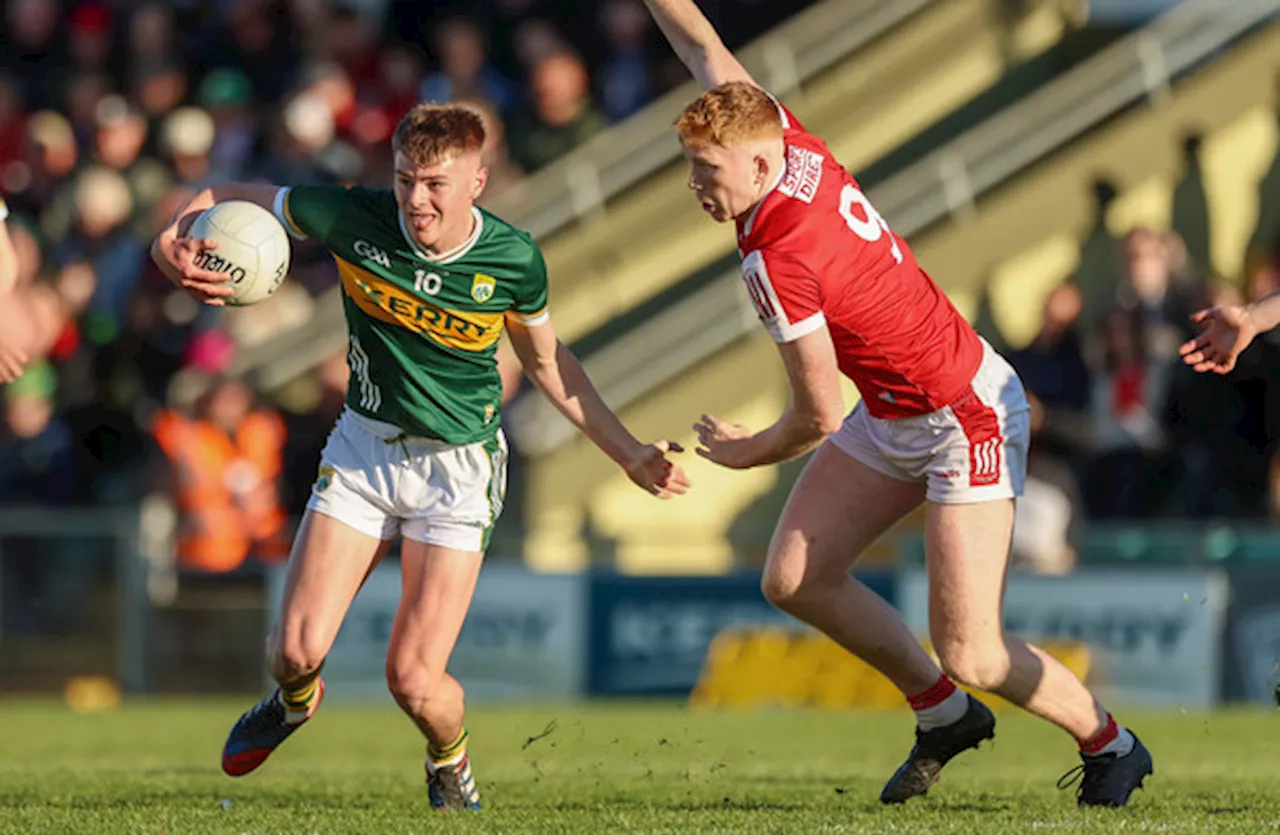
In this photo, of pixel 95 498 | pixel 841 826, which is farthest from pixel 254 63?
pixel 841 826

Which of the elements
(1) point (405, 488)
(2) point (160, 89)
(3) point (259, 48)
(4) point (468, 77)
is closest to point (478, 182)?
(1) point (405, 488)

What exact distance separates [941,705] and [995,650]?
0.49 m

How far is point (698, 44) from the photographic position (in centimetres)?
833

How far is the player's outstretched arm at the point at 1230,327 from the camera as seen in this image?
7641 mm

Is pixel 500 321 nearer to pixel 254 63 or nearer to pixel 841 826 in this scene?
pixel 841 826

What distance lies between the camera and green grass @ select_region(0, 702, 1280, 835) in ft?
25.4

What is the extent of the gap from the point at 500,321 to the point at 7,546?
8172mm

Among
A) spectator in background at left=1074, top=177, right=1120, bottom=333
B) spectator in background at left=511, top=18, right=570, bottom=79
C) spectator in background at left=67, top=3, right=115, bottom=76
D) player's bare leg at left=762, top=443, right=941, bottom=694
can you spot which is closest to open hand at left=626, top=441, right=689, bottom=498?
player's bare leg at left=762, top=443, right=941, bottom=694

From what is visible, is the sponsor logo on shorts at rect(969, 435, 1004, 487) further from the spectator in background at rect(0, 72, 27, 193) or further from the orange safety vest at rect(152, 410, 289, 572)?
the spectator in background at rect(0, 72, 27, 193)

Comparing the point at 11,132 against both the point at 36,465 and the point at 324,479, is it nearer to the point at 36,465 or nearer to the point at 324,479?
the point at 36,465

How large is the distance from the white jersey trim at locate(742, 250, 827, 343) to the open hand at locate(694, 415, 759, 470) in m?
0.45

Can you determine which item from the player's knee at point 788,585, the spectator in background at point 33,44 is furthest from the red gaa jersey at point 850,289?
the spectator in background at point 33,44

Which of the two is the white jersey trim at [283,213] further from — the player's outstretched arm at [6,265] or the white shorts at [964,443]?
the white shorts at [964,443]

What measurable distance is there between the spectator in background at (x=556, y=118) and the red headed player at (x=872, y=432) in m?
9.81
